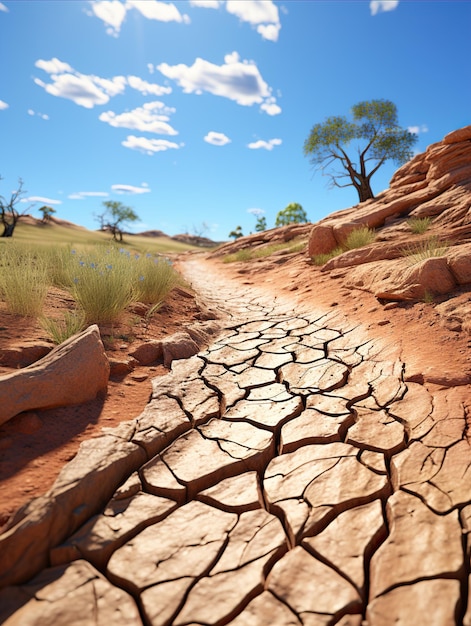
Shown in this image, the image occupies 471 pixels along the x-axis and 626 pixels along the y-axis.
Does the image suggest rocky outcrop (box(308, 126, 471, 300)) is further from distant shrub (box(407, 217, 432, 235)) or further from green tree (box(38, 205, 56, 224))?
green tree (box(38, 205, 56, 224))

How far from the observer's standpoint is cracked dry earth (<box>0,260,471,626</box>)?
1359mm

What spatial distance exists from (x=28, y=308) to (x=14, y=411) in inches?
63.0

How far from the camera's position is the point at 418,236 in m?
6.17

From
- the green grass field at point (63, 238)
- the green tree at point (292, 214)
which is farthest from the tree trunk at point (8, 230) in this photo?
the green tree at point (292, 214)

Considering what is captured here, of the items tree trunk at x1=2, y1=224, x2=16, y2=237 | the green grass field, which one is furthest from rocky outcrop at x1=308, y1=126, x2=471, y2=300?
tree trunk at x1=2, y1=224, x2=16, y2=237

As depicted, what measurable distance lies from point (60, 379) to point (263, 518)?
1618mm

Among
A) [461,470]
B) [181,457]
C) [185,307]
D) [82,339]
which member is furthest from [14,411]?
[185,307]

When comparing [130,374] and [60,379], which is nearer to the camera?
[60,379]

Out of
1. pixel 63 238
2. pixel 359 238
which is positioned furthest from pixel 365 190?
pixel 63 238

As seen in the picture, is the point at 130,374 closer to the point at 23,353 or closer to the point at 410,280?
the point at 23,353

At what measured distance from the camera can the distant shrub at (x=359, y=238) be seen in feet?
23.5

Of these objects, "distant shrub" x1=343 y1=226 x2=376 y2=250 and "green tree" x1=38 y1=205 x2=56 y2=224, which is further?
"green tree" x1=38 y1=205 x2=56 y2=224

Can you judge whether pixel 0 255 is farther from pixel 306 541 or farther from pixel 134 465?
pixel 306 541

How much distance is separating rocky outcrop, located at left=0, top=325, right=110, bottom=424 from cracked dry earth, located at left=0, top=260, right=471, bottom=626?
0.46 meters
